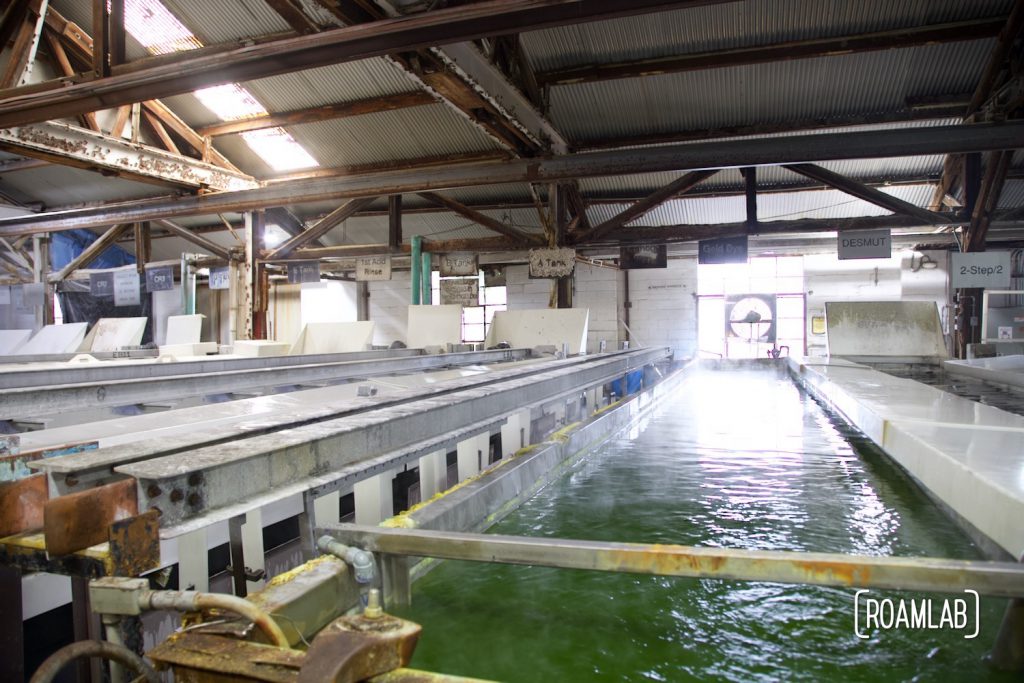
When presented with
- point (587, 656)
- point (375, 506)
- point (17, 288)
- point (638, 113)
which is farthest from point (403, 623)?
point (17, 288)

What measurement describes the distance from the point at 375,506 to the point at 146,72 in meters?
4.00

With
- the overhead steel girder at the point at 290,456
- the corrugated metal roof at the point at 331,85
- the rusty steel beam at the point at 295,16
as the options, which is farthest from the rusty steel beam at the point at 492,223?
the overhead steel girder at the point at 290,456

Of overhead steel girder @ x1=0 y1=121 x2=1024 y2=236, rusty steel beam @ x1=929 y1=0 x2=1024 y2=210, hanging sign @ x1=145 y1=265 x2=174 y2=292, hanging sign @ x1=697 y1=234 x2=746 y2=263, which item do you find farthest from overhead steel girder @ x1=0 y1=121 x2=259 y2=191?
rusty steel beam @ x1=929 y1=0 x2=1024 y2=210

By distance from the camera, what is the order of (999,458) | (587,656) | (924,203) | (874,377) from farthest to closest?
(924,203) < (874,377) < (999,458) < (587,656)

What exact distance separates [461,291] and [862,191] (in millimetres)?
8121

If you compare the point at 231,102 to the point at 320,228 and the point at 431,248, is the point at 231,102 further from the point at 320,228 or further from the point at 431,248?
the point at 431,248

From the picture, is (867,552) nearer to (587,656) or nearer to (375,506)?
(587,656)

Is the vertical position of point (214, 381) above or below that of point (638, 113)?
below

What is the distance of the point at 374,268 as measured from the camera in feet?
34.2

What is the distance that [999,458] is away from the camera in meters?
2.07

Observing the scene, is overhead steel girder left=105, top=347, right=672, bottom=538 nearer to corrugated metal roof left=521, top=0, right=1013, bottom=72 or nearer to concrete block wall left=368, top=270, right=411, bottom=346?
corrugated metal roof left=521, top=0, right=1013, bottom=72

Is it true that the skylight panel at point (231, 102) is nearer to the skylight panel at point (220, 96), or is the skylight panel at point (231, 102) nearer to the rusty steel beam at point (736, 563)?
the skylight panel at point (220, 96)

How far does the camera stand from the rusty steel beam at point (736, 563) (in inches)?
44.4

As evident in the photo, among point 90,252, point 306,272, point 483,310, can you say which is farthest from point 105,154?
point 483,310
